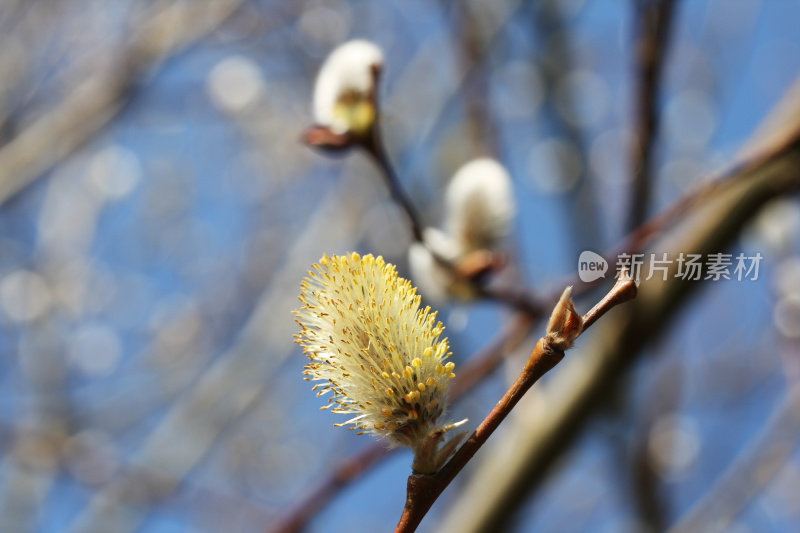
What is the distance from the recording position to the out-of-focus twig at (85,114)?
67.4 inches

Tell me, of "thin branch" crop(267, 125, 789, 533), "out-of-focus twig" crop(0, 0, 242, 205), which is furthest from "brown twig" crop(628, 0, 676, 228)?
"out-of-focus twig" crop(0, 0, 242, 205)

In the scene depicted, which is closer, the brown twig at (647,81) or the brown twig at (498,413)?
the brown twig at (498,413)

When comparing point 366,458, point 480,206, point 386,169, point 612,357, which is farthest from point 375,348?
point 612,357

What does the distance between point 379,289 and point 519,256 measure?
1.15 meters

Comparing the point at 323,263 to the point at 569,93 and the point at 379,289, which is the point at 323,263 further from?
the point at 569,93

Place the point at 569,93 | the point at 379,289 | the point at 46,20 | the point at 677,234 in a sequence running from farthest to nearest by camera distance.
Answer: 1. the point at 46,20
2. the point at 569,93
3. the point at 677,234
4. the point at 379,289

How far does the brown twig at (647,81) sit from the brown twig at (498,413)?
0.59m

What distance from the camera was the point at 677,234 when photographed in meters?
1.34

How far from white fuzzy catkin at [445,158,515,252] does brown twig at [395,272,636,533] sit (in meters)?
0.68

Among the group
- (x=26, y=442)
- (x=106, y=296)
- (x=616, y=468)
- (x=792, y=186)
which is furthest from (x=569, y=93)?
(x=106, y=296)

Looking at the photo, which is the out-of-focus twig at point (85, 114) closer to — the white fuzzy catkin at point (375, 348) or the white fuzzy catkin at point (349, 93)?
the white fuzzy catkin at point (349, 93)

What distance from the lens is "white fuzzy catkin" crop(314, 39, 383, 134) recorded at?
83 cm

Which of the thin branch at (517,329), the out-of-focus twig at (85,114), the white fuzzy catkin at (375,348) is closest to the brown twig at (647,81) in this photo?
the thin branch at (517,329)

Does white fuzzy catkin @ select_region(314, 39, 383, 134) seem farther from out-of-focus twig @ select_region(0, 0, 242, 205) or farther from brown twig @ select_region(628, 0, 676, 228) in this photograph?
out-of-focus twig @ select_region(0, 0, 242, 205)
